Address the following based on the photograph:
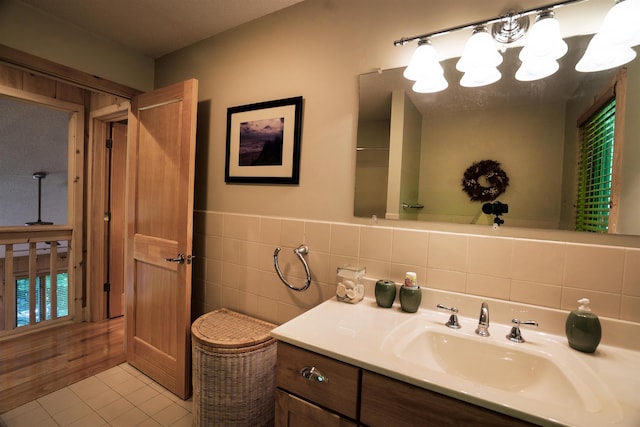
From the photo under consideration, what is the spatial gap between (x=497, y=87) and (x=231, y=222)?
155cm

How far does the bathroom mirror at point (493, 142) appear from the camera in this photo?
101 centimetres

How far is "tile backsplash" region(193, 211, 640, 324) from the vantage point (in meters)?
1.01

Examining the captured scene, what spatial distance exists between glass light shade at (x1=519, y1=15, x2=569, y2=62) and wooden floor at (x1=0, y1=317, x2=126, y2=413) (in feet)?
10.0

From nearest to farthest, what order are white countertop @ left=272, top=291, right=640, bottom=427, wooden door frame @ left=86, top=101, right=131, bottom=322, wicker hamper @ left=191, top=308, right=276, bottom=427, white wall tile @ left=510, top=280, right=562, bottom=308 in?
1. white countertop @ left=272, top=291, right=640, bottom=427
2. white wall tile @ left=510, top=280, right=562, bottom=308
3. wicker hamper @ left=191, top=308, right=276, bottom=427
4. wooden door frame @ left=86, top=101, right=131, bottom=322

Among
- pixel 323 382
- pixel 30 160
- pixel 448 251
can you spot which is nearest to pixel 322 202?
pixel 448 251

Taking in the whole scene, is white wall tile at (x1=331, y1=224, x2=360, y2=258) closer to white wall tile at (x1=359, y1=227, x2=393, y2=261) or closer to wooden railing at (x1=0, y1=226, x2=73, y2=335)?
white wall tile at (x1=359, y1=227, x2=393, y2=261)

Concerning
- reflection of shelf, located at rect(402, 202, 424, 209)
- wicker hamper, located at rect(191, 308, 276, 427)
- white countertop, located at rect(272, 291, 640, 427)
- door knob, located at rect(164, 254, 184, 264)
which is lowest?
wicker hamper, located at rect(191, 308, 276, 427)

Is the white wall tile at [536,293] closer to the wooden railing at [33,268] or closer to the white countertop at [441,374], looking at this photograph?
the white countertop at [441,374]

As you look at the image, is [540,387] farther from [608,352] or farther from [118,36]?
[118,36]

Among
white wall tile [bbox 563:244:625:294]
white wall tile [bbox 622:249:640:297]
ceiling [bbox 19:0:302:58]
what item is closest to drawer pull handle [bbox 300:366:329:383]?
white wall tile [bbox 563:244:625:294]

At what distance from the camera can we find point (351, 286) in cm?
132

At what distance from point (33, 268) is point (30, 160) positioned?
4.91 ft

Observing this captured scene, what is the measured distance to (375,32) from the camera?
138cm

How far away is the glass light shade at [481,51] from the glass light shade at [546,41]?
4.2 inches
